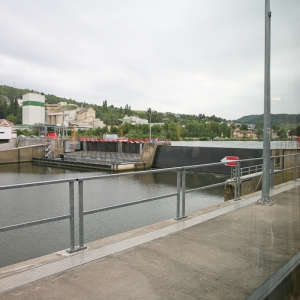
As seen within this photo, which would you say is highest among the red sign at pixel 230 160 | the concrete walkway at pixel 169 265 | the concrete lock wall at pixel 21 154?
the red sign at pixel 230 160

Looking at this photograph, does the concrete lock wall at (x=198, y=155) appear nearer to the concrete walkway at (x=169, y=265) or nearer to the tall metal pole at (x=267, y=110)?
the tall metal pole at (x=267, y=110)

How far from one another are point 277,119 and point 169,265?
2940 mm

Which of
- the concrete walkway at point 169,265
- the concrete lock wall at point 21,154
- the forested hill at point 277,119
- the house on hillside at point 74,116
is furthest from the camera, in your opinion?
the house on hillside at point 74,116

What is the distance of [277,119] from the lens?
189 inches

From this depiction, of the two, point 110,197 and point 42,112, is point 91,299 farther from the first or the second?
point 42,112

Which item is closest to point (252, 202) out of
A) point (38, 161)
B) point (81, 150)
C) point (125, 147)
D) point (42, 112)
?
point (125, 147)

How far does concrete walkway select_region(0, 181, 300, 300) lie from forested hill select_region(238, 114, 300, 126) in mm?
1479

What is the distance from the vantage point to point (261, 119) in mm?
6051

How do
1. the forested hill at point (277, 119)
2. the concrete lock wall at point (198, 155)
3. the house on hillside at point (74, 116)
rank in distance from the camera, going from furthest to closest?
the house on hillside at point (74, 116) → the concrete lock wall at point (198, 155) → the forested hill at point (277, 119)

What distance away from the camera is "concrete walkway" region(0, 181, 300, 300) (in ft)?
8.50

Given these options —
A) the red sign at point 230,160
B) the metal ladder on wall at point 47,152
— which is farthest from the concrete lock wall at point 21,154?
the red sign at point 230,160

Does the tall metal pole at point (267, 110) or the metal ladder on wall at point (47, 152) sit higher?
the tall metal pole at point (267, 110)

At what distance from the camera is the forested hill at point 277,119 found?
3375 millimetres

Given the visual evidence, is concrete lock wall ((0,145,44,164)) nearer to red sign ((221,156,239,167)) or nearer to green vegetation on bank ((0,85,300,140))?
green vegetation on bank ((0,85,300,140))
